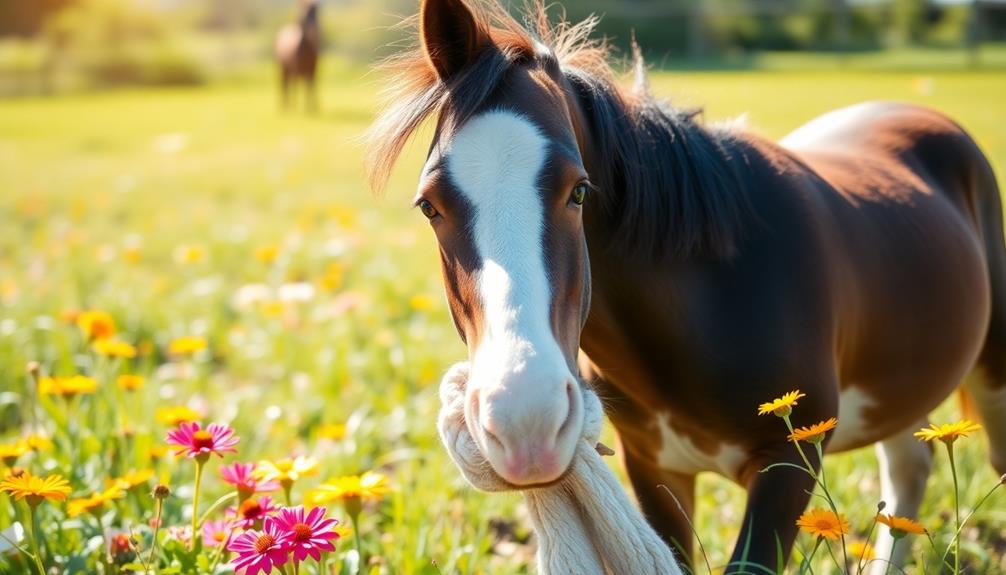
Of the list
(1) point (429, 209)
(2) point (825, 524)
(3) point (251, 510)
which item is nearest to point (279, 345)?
(3) point (251, 510)

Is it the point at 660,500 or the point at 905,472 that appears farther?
the point at 905,472

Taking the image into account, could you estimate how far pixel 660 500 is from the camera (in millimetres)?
2639

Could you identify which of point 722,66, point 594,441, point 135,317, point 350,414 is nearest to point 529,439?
point 594,441

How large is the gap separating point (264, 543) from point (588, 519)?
60 centimetres

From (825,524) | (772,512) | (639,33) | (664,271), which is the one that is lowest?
(639,33)

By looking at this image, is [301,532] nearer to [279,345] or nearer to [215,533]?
[215,533]

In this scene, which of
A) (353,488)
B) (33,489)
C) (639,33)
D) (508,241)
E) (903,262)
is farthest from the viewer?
(639,33)

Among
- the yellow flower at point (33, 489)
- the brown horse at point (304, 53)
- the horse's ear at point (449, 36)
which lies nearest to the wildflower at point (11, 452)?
the yellow flower at point (33, 489)

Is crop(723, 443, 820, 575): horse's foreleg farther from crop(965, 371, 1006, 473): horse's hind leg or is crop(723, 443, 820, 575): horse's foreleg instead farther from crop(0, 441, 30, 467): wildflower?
crop(0, 441, 30, 467): wildflower

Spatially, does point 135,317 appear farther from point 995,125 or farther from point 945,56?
point 945,56

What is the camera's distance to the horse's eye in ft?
5.93

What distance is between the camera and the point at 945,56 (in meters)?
20.0

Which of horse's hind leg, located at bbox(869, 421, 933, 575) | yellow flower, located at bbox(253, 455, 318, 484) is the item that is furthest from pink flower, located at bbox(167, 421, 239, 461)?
horse's hind leg, located at bbox(869, 421, 933, 575)

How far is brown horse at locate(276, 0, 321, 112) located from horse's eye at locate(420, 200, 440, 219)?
18.4 metres
